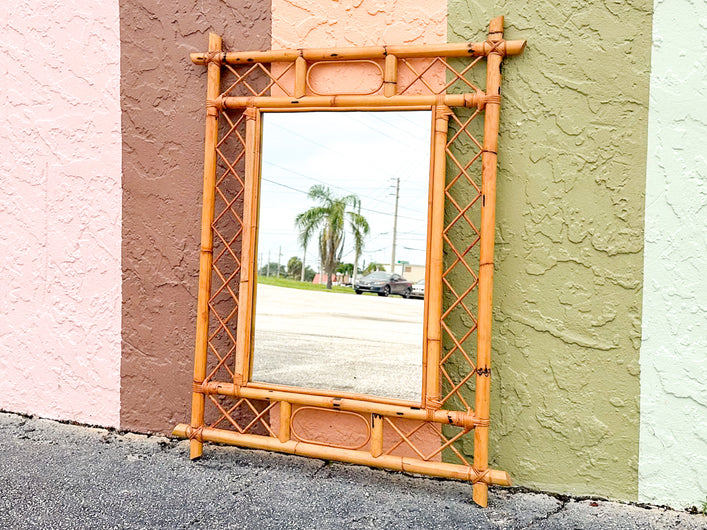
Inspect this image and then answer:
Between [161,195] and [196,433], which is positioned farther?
[161,195]

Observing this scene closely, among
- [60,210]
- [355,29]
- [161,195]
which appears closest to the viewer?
[355,29]

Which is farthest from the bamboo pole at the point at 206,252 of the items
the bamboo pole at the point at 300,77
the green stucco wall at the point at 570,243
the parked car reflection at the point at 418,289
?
the green stucco wall at the point at 570,243

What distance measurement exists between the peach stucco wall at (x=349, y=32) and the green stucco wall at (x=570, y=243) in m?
0.17

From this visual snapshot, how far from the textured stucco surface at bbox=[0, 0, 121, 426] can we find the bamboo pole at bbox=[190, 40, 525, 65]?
760mm

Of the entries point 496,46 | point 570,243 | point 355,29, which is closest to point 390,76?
point 355,29

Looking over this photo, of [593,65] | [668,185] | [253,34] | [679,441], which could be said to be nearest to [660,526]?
[679,441]

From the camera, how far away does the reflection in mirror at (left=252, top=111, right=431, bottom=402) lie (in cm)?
251

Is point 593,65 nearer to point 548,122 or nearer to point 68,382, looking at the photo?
point 548,122

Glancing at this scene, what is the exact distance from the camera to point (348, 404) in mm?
2441

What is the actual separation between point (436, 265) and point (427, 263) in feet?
0.16

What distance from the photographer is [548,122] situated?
7.83 ft

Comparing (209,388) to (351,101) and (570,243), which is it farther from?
(570,243)

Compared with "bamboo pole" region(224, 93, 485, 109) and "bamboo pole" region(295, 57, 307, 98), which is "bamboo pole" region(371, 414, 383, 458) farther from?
"bamboo pole" region(295, 57, 307, 98)

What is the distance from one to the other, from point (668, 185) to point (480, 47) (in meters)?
0.97
